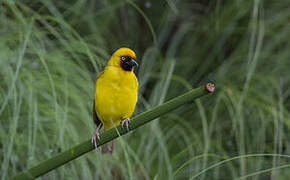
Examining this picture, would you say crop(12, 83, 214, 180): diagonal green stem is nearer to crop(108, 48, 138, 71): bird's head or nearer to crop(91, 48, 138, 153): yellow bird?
crop(91, 48, 138, 153): yellow bird

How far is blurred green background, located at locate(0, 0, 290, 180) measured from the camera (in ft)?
6.70

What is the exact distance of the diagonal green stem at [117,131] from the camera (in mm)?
1024

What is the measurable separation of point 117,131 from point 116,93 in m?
0.63

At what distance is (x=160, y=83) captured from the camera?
259 centimetres

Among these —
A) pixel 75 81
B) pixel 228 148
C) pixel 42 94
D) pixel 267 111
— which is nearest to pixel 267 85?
pixel 267 111

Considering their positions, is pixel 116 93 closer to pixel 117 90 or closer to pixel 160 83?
pixel 117 90

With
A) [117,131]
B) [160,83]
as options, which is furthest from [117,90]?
[160,83]

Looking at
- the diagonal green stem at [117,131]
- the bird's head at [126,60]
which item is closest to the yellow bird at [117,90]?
the bird's head at [126,60]

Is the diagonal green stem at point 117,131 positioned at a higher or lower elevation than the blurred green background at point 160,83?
lower

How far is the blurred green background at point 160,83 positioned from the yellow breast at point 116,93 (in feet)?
0.48

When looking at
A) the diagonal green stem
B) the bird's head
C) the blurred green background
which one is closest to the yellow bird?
the bird's head

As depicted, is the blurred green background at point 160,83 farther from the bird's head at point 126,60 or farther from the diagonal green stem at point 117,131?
the diagonal green stem at point 117,131

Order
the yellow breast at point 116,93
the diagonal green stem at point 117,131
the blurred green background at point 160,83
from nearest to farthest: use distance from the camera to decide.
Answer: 1. the diagonal green stem at point 117,131
2. the yellow breast at point 116,93
3. the blurred green background at point 160,83

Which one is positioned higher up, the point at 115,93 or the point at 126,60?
the point at 126,60
